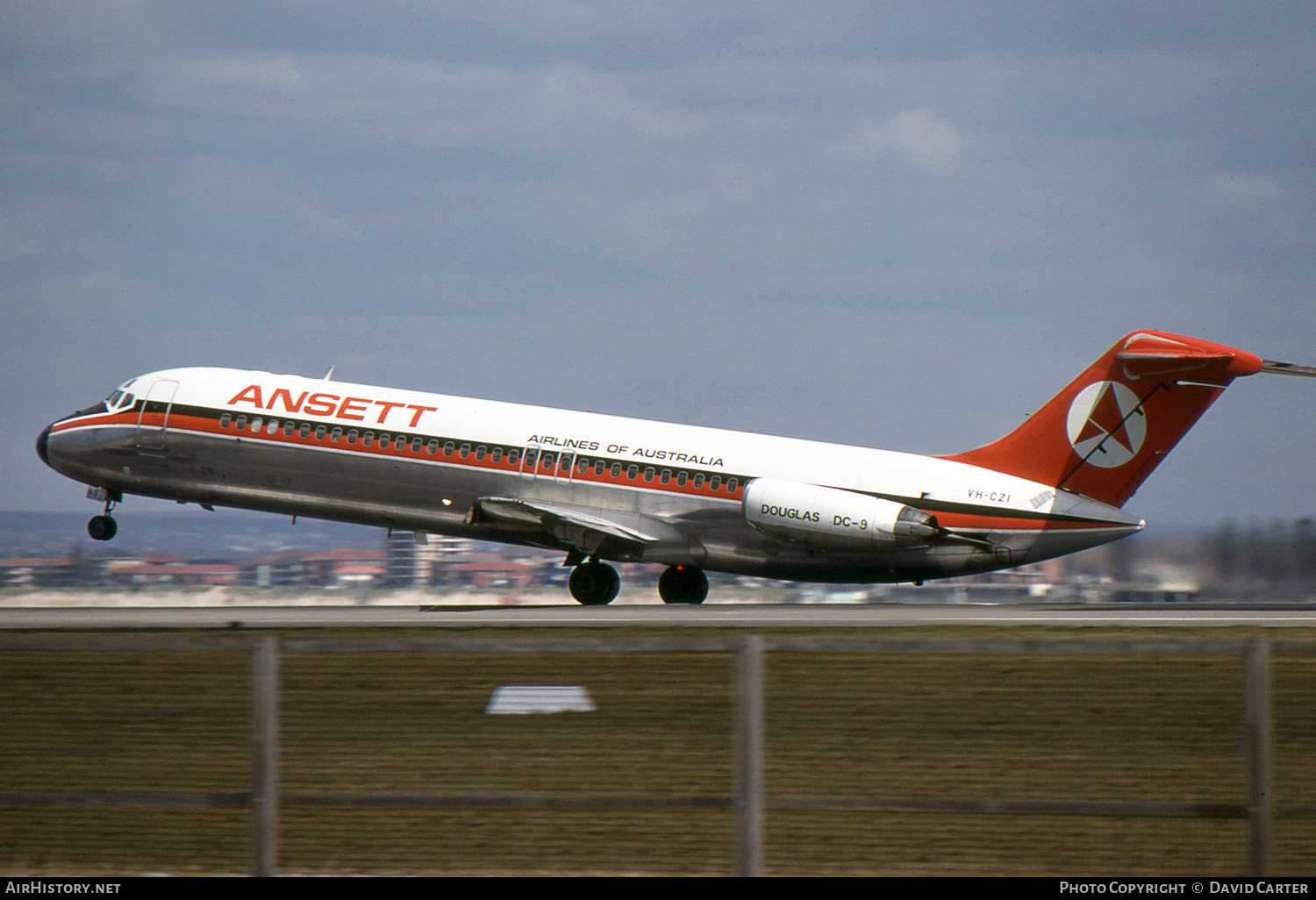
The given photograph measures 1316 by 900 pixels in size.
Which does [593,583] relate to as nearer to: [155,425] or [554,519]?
[554,519]

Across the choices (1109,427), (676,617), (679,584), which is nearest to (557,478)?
(679,584)

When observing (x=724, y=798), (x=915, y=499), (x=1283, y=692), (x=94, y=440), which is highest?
(x=94, y=440)

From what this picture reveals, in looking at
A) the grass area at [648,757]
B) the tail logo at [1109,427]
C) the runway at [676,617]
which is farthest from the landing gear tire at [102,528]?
the grass area at [648,757]

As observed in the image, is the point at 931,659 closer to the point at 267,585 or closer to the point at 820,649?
the point at 820,649

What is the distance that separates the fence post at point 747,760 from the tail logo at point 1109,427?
80.9ft

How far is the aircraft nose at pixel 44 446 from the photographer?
4016 cm

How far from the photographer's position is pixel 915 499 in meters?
32.8

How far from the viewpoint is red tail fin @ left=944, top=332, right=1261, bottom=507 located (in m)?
31.4

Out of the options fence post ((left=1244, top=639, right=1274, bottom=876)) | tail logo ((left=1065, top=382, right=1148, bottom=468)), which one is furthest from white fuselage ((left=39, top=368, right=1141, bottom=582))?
fence post ((left=1244, top=639, right=1274, bottom=876))

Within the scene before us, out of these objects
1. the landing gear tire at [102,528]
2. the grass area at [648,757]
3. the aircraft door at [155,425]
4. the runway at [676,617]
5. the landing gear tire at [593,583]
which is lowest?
the grass area at [648,757]

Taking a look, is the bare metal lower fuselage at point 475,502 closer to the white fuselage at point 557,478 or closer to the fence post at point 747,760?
the white fuselage at point 557,478

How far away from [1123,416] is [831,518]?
6.66 m

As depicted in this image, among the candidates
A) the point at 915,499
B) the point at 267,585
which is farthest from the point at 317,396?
the point at 915,499

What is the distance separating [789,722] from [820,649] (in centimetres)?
67
